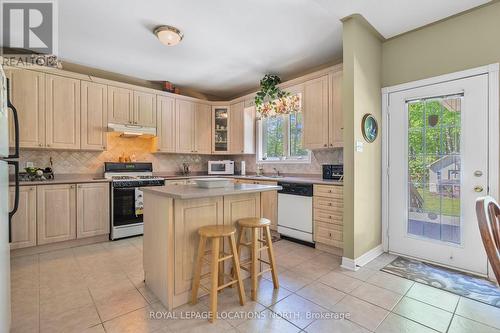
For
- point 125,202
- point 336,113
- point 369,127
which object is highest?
point 336,113

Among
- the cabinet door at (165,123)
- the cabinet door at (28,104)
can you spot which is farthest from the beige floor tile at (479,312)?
the cabinet door at (28,104)

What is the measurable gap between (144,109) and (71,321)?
3388 mm

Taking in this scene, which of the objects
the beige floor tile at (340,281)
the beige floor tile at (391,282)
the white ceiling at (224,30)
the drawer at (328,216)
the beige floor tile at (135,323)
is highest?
the white ceiling at (224,30)

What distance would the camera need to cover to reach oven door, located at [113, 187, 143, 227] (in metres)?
3.62

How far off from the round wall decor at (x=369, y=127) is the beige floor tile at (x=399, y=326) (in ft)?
5.94

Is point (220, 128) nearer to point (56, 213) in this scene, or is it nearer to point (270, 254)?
point (56, 213)

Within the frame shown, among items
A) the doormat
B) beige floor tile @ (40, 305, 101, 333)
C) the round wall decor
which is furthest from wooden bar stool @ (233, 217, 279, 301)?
the round wall decor

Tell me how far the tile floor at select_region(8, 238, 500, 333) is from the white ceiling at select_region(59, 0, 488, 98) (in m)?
2.75

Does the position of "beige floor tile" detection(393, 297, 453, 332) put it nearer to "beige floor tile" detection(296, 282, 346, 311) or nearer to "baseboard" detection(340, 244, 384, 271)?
"beige floor tile" detection(296, 282, 346, 311)

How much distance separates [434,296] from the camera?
207 cm

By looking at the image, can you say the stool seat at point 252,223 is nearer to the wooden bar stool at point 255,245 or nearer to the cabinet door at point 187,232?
the wooden bar stool at point 255,245

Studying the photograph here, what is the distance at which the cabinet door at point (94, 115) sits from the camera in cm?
369

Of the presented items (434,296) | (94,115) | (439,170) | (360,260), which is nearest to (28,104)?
(94,115)

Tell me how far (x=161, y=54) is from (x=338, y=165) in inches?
122
